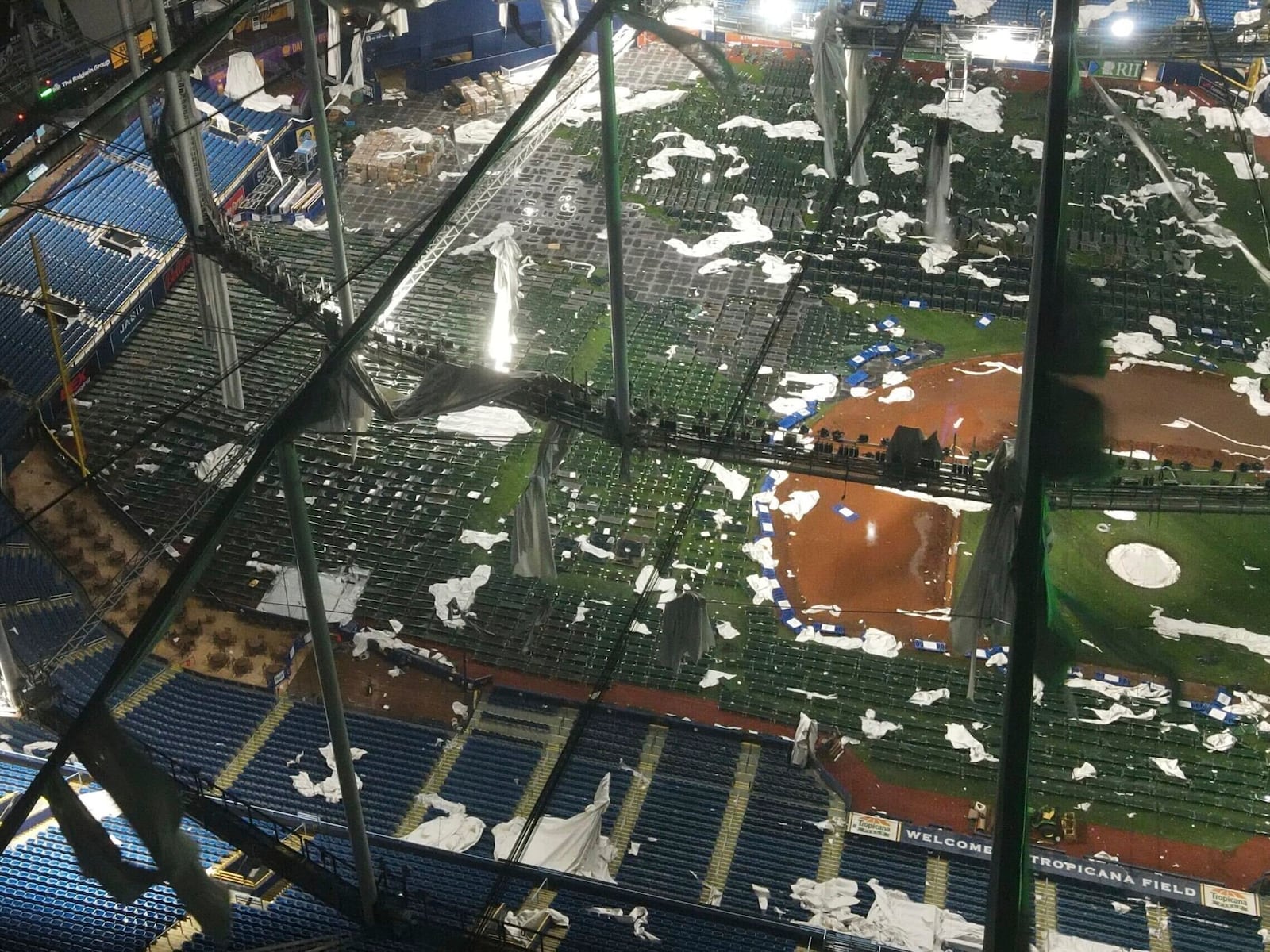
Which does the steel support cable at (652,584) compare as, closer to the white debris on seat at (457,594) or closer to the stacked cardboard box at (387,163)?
the white debris on seat at (457,594)

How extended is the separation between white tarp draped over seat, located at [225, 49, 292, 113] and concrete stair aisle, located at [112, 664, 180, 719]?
654 inches

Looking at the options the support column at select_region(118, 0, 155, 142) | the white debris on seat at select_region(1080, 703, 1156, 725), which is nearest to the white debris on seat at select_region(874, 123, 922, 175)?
the white debris on seat at select_region(1080, 703, 1156, 725)

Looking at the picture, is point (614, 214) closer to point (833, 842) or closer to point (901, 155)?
point (833, 842)

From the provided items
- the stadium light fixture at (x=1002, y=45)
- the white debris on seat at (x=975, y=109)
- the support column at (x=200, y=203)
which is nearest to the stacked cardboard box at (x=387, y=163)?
the support column at (x=200, y=203)

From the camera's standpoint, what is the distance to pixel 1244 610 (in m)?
23.4

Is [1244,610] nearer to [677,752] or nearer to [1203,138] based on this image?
[677,752]

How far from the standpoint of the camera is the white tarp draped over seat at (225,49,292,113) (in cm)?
3453

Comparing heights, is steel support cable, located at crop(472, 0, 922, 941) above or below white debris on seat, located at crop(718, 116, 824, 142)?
below

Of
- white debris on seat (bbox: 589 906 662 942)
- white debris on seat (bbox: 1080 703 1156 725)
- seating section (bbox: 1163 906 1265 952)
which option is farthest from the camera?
white debris on seat (bbox: 1080 703 1156 725)

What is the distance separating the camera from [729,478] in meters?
26.3

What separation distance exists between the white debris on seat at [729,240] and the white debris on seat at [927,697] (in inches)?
510

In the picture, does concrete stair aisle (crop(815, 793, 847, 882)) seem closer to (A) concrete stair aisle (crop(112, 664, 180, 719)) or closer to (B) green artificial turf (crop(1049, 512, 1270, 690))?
(B) green artificial turf (crop(1049, 512, 1270, 690))

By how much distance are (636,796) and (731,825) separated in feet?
4.70

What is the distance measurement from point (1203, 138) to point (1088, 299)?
95.7 ft
